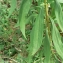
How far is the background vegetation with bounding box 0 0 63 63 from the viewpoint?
1.79 meters

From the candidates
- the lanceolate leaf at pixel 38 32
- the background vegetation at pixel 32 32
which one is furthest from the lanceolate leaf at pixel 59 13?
the lanceolate leaf at pixel 38 32

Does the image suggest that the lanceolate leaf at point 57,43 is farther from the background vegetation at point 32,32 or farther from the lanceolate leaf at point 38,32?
the lanceolate leaf at point 38,32

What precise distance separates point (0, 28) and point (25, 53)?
2.53 feet

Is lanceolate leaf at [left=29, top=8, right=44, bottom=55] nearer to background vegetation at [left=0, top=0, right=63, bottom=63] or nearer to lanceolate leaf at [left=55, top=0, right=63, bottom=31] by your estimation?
background vegetation at [left=0, top=0, right=63, bottom=63]

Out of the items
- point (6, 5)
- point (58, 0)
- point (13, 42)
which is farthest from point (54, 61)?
point (6, 5)

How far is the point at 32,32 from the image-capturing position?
1.85 metres

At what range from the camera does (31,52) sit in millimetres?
1839

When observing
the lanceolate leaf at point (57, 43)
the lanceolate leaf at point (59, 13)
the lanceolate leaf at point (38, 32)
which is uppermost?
the lanceolate leaf at point (59, 13)

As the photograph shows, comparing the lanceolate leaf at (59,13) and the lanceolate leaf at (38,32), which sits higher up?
the lanceolate leaf at (59,13)

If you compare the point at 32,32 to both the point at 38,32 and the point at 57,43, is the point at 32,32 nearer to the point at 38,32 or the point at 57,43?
the point at 38,32

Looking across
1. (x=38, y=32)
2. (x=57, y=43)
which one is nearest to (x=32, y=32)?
(x=38, y=32)

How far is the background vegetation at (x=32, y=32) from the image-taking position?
5.89 ft

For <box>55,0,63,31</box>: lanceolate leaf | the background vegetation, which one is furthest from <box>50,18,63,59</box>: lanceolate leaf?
<box>55,0,63,31</box>: lanceolate leaf

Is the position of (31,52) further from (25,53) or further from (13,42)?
(13,42)
